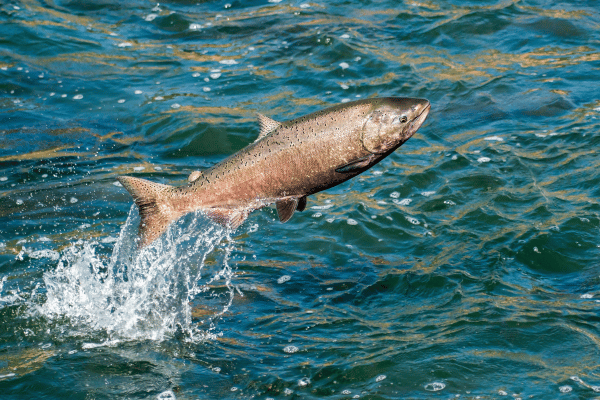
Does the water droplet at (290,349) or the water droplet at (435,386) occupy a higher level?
the water droplet at (435,386)

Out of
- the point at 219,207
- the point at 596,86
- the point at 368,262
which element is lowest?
the point at 368,262

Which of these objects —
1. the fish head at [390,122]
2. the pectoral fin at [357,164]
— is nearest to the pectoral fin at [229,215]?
the pectoral fin at [357,164]

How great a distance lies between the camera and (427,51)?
11195 millimetres

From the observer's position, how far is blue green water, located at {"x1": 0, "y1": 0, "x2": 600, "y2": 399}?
5066 millimetres

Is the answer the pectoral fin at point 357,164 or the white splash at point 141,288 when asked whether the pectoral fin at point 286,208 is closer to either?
the pectoral fin at point 357,164

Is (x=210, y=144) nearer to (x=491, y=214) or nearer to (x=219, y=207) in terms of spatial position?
(x=491, y=214)

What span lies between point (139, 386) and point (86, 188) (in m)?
3.84

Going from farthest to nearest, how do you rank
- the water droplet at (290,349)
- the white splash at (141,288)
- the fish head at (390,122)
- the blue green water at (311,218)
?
the white splash at (141,288) → the water droplet at (290,349) → the blue green water at (311,218) → the fish head at (390,122)

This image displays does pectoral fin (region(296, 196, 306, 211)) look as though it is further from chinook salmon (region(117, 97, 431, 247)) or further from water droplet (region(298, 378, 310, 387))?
water droplet (region(298, 378, 310, 387))

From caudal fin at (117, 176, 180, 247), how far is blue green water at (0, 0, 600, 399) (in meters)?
0.91

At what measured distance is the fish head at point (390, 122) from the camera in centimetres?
450

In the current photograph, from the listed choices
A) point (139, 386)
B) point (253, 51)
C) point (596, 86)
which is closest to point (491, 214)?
point (596, 86)

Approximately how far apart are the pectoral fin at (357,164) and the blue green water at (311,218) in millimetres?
1416

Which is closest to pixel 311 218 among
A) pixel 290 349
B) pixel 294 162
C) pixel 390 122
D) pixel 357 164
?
pixel 290 349
